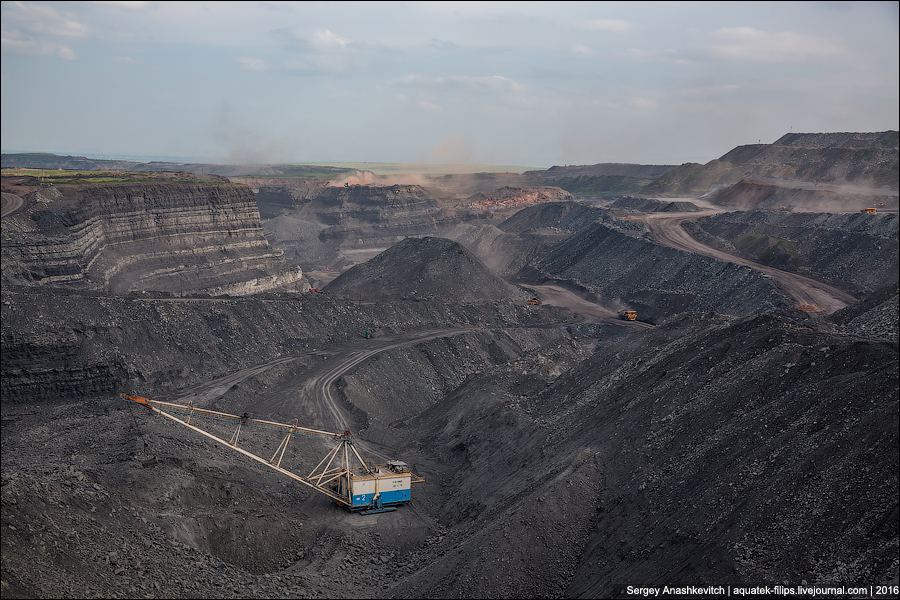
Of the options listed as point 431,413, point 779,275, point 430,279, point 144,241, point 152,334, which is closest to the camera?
point 431,413

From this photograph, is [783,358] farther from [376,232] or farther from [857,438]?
[376,232]

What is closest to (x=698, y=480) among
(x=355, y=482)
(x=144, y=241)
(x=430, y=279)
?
(x=355, y=482)

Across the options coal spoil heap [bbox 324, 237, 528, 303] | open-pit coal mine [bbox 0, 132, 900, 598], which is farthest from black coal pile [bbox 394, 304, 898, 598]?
coal spoil heap [bbox 324, 237, 528, 303]

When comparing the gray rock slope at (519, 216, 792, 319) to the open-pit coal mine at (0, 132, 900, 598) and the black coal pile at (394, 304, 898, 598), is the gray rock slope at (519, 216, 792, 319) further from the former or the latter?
the black coal pile at (394, 304, 898, 598)

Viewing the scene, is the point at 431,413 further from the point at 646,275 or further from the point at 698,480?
the point at 646,275

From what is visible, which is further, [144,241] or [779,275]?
[144,241]

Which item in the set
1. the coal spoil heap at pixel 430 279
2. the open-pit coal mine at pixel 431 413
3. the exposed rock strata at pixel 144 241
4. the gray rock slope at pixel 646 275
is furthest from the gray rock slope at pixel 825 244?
the exposed rock strata at pixel 144 241

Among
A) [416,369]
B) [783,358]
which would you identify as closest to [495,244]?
[416,369]
